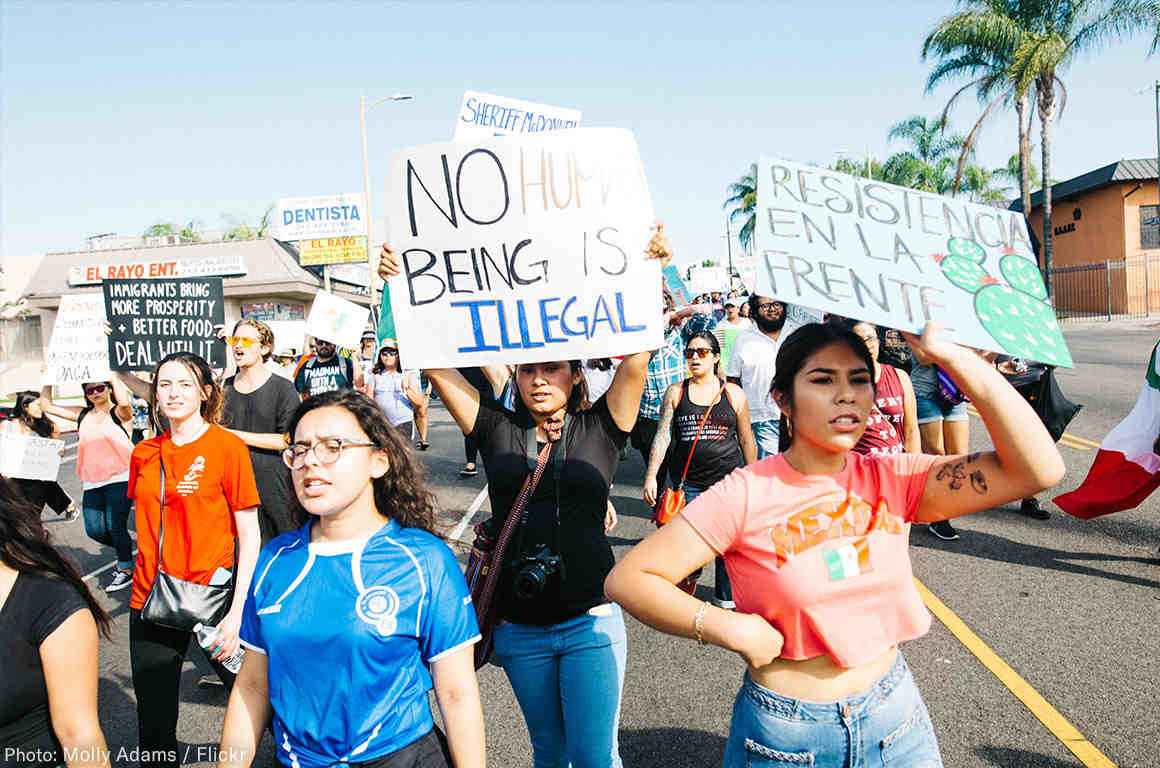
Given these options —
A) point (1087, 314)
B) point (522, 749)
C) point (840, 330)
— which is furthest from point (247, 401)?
point (1087, 314)

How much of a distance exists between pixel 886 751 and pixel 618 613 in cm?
101

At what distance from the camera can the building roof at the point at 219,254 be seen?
34906mm

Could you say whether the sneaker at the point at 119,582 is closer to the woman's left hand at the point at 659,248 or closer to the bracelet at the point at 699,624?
the woman's left hand at the point at 659,248

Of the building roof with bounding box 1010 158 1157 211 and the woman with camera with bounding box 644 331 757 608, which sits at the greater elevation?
the building roof with bounding box 1010 158 1157 211

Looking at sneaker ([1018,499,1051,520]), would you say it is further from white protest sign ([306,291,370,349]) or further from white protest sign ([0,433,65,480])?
white protest sign ([0,433,65,480])

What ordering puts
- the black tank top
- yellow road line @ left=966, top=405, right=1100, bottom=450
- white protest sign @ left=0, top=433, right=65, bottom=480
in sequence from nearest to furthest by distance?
white protest sign @ left=0, top=433, right=65, bottom=480
the black tank top
yellow road line @ left=966, top=405, right=1100, bottom=450

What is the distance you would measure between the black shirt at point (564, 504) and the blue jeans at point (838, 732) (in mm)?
787

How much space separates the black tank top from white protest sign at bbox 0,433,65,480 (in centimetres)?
391

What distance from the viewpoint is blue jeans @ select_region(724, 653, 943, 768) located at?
6.82ft

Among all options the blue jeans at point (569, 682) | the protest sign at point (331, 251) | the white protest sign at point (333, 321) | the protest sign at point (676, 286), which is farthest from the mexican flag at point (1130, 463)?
the protest sign at point (331, 251)

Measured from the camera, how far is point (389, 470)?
2.46m

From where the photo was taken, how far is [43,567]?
2.39m

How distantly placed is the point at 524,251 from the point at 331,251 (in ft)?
126

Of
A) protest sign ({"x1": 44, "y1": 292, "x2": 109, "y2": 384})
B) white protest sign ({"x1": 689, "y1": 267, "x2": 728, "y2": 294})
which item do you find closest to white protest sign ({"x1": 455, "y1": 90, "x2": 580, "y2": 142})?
protest sign ({"x1": 44, "y1": 292, "x2": 109, "y2": 384})
